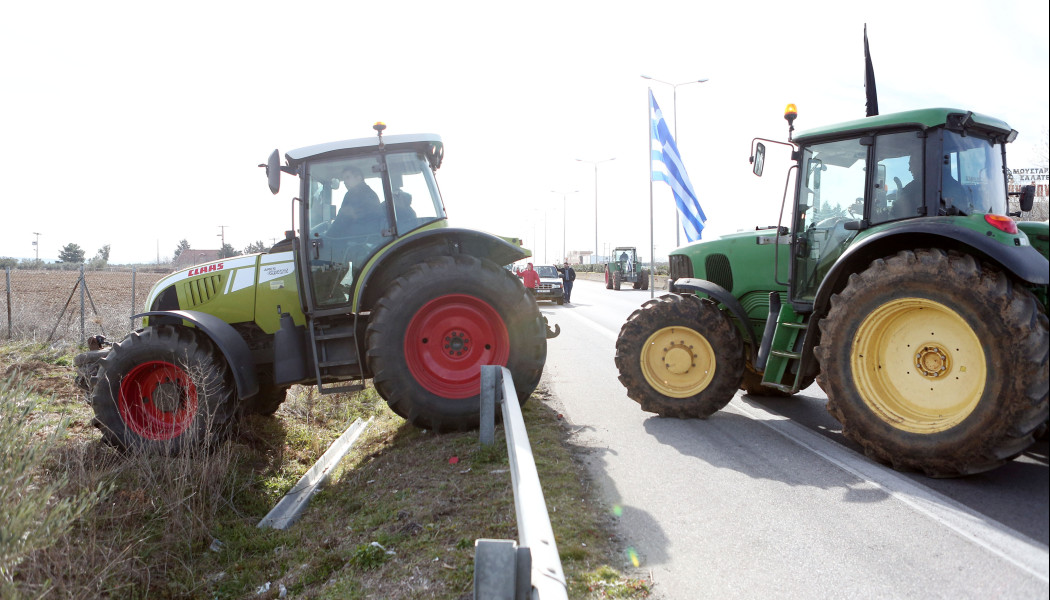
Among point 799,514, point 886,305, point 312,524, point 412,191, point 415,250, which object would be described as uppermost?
point 412,191

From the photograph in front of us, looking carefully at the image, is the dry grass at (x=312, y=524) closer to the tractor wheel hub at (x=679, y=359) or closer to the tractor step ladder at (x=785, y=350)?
the tractor wheel hub at (x=679, y=359)

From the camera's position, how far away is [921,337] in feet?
9.34

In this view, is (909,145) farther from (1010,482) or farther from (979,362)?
(1010,482)

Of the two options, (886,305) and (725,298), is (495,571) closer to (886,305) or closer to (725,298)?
(886,305)

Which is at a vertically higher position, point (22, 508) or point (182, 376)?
point (182, 376)

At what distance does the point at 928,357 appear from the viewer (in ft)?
8.59

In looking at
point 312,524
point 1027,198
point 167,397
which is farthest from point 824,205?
point 167,397

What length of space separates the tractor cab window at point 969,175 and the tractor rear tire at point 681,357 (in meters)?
2.40

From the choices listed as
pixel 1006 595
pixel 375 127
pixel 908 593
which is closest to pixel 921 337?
pixel 908 593

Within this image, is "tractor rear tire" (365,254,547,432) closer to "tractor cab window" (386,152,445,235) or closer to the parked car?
"tractor cab window" (386,152,445,235)

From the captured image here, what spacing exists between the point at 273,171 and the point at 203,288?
162 centimetres

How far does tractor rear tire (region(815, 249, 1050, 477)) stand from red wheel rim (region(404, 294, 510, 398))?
127 inches

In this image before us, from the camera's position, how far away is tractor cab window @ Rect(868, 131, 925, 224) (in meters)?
4.45

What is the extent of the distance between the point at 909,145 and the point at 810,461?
2.31 metres
